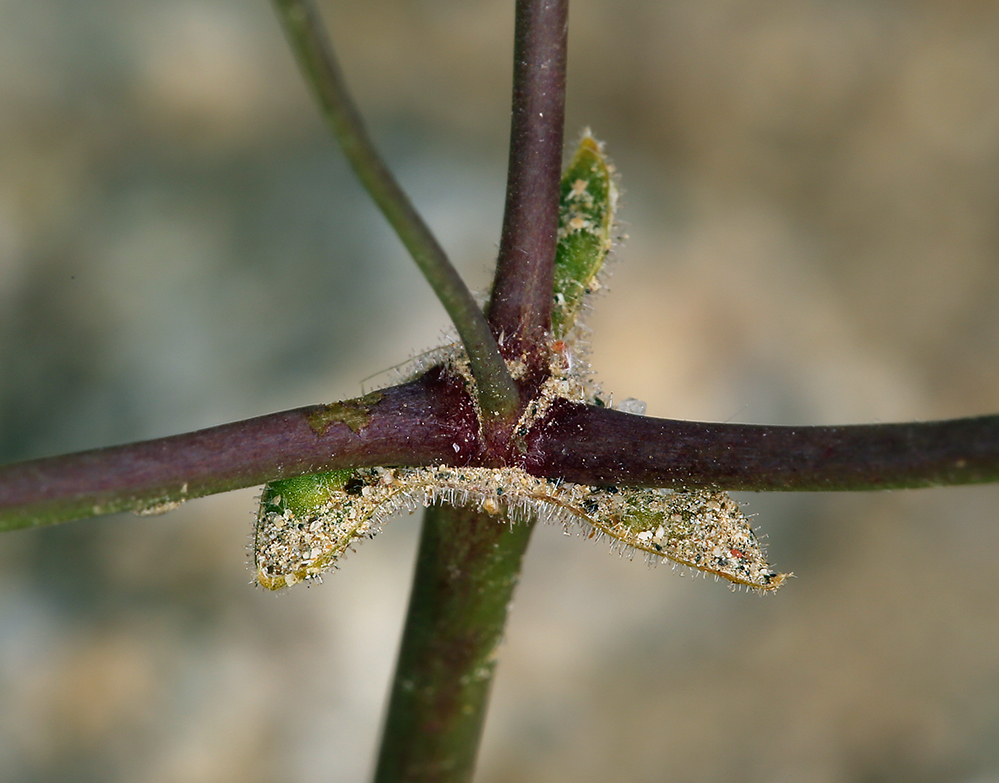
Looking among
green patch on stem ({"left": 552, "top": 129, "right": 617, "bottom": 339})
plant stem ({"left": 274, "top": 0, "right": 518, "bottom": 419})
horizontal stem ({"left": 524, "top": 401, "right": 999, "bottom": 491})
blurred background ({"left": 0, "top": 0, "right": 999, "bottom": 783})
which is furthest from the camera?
blurred background ({"left": 0, "top": 0, "right": 999, "bottom": 783})

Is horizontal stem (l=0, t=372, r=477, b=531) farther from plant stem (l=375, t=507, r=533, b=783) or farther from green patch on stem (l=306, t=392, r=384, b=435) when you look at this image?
plant stem (l=375, t=507, r=533, b=783)

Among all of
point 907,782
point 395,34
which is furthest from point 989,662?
point 395,34

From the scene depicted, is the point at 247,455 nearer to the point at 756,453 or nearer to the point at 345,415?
the point at 345,415

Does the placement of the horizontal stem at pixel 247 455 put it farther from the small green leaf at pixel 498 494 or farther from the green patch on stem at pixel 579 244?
the green patch on stem at pixel 579 244

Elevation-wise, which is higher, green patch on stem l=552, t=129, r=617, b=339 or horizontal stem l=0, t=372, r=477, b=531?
green patch on stem l=552, t=129, r=617, b=339

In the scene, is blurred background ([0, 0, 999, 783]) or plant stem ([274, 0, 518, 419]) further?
blurred background ([0, 0, 999, 783])

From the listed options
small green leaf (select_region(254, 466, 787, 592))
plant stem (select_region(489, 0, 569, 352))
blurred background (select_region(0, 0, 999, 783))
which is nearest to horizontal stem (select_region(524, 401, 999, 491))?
small green leaf (select_region(254, 466, 787, 592))

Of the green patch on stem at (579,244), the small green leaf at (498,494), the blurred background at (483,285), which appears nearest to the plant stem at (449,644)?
the small green leaf at (498,494)
